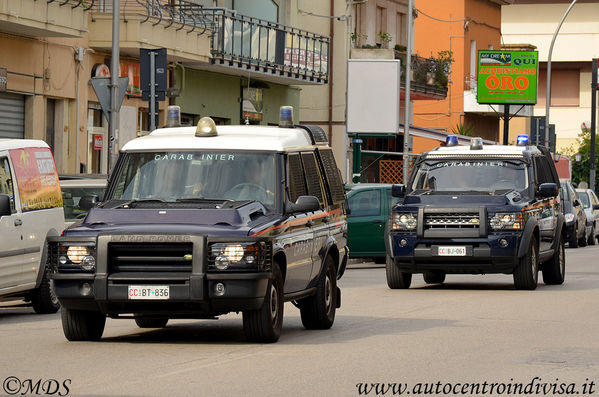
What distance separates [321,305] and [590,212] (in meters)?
32.2

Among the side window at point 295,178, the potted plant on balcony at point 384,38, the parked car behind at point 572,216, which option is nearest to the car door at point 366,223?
the parked car behind at point 572,216

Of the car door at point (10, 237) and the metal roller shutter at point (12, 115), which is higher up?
the metal roller shutter at point (12, 115)

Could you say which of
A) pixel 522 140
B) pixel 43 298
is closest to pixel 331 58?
pixel 522 140

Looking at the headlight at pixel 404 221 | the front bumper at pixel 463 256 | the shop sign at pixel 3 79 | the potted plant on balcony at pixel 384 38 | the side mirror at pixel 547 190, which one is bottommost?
the front bumper at pixel 463 256

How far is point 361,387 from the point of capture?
419 inches

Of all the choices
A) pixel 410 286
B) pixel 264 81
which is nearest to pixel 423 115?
pixel 264 81

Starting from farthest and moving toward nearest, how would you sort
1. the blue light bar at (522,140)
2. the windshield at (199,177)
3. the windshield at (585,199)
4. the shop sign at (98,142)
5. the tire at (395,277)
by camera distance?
the windshield at (585,199) → the shop sign at (98,142) → the blue light bar at (522,140) → the tire at (395,277) → the windshield at (199,177)

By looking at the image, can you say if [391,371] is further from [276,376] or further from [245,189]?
[245,189]

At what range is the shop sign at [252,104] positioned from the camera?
1697 inches

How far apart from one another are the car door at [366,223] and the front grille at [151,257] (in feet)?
54.1

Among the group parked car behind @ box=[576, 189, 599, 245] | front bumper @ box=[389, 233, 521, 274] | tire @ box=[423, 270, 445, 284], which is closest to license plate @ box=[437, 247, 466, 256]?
front bumper @ box=[389, 233, 521, 274]

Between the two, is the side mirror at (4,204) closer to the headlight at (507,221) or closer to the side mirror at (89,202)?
the side mirror at (89,202)

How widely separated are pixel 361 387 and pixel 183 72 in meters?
27.9

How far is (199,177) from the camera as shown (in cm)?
1426
